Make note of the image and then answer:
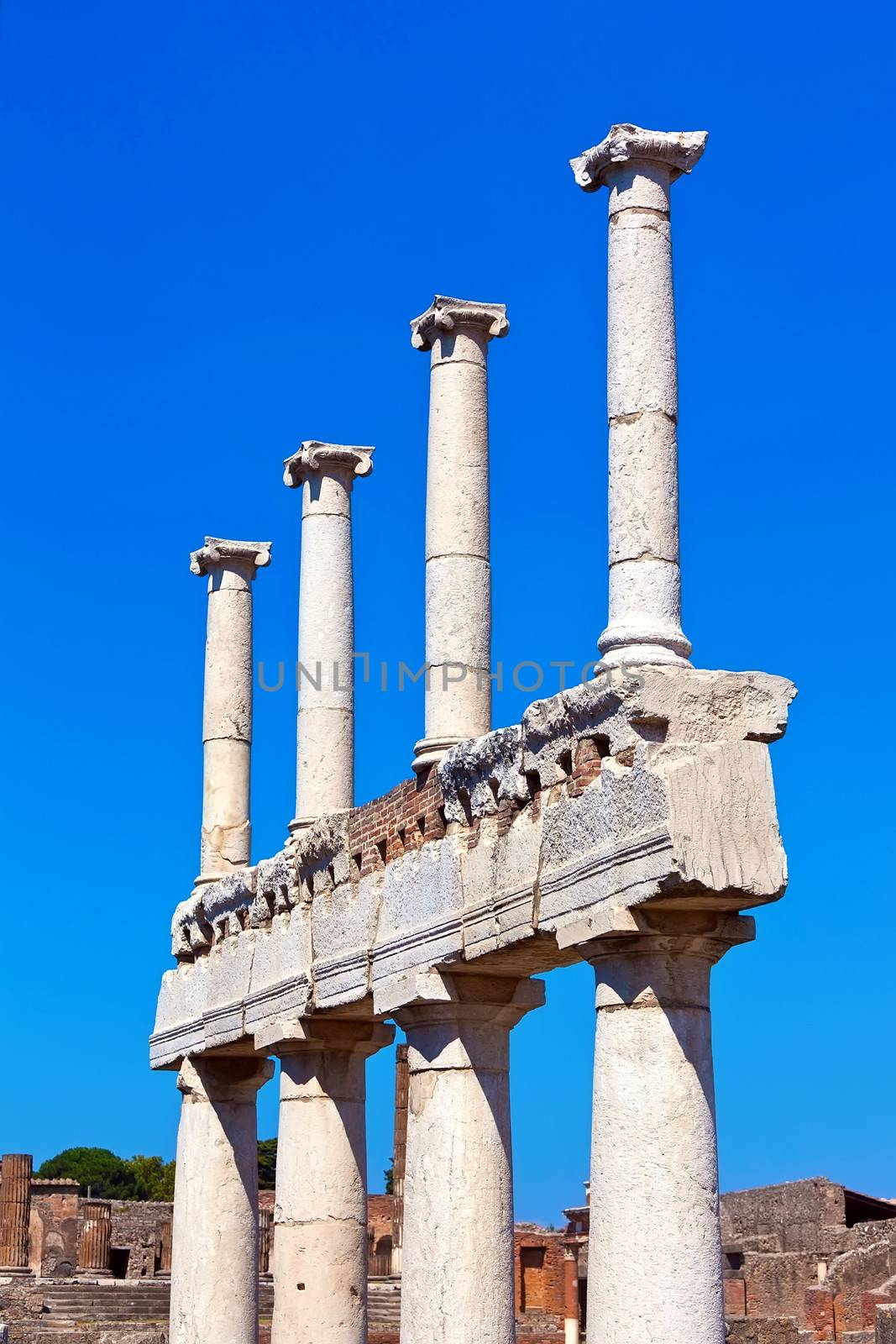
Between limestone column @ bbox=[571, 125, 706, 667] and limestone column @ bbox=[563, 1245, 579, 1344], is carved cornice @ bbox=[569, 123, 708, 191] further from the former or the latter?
limestone column @ bbox=[563, 1245, 579, 1344]

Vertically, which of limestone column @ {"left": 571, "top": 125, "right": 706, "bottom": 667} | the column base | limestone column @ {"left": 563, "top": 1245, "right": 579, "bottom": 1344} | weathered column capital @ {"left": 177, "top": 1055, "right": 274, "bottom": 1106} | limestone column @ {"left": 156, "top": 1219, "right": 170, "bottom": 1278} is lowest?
limestone column @ {"left": 563, "top": 1245, "right": 579, "bottom": 1344}

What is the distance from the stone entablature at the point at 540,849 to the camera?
12.0 metres

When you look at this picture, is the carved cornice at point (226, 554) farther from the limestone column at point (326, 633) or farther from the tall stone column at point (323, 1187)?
the tall stone column at point (323, 1187)

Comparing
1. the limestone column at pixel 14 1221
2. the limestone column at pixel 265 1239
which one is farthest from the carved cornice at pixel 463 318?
the limestone column at pixel 14 1221

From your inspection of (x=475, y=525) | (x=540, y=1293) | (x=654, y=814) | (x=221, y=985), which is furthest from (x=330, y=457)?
(x=540, y=1293)

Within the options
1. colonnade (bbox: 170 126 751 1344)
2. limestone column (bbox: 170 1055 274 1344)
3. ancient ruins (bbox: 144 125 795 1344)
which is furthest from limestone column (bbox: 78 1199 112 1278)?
colonnade (bbox: 170 126 751 1344)

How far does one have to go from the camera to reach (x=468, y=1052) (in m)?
14.6

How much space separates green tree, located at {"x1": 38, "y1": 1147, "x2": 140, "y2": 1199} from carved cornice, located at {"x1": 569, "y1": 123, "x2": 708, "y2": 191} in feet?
258

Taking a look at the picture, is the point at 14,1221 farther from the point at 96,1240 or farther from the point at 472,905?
the point at 472,905

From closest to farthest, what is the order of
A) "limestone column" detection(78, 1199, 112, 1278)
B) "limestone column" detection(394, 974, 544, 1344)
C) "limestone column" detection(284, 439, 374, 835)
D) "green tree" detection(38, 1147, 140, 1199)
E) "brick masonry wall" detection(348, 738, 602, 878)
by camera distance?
1. "limestone column" detection(394, 974, 544, 1344)
2. "brick masonry wall" detection(348, 738, 602, 878)
3. "limestone column" detection(284, 439, 374, 835)
4. "limestone column" detection(78, 1199, 112, 1278)
5. "green tree" detection(38, 1147, 140, 1199)

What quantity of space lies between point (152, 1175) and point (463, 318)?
79250mm

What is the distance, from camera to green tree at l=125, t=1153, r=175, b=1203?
281ft

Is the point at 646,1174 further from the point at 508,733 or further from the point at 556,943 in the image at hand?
the point at 508,733

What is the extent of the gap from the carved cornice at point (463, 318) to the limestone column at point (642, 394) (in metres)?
2.30
